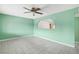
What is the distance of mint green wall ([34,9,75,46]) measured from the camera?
3.12m

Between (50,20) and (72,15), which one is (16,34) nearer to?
(50,20)

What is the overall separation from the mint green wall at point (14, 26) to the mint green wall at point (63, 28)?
1.57 meters

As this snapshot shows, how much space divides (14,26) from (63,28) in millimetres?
2588

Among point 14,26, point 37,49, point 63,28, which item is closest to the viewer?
point 37,49

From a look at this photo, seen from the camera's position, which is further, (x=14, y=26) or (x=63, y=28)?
(x=14, y=26)

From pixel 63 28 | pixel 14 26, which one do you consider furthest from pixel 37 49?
pixel 14 26

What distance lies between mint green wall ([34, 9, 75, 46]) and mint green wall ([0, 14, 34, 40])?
1572mm

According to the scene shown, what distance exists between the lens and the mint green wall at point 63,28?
3.12 m

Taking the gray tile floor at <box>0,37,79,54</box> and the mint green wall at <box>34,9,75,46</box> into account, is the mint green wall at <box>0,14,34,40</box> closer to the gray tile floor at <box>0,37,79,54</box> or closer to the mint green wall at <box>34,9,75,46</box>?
the gray tile floor at <box>0,37,79,54</box>

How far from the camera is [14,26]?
4.63 m

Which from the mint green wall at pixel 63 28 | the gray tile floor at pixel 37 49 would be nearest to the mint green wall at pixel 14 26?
the gray tile floor at pixel 37 49

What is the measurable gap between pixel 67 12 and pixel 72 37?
95 cm

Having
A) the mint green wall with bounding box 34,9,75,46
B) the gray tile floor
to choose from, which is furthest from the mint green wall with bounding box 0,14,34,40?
the mint green wall with bounding box 34,9,75,46

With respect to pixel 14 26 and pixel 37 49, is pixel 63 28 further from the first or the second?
pixel 14 26
